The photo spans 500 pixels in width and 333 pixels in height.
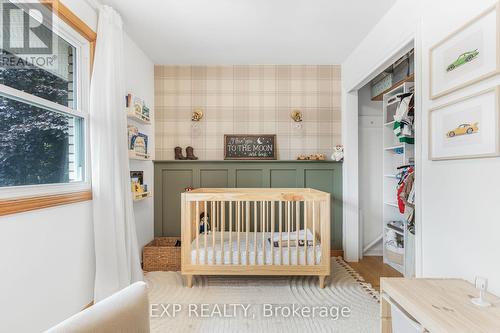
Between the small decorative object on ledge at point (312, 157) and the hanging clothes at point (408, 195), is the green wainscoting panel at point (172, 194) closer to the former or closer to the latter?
the small decorative object on ledge at point (312, 157)

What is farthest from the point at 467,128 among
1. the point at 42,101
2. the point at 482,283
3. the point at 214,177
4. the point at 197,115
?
the point at 197,115

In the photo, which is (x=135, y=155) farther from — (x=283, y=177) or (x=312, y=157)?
(x=312, y=157)

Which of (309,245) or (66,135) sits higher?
(66,135)

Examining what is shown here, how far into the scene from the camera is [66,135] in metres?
1.89

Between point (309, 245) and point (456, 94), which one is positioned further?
point (309, 245)

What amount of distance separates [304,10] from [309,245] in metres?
1.99

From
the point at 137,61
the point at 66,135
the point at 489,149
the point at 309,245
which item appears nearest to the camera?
the point at 489,149

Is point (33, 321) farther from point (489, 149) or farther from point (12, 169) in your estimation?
point (489, 149)

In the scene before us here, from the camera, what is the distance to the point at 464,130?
1.37 metres

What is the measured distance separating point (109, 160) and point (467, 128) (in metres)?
2.24

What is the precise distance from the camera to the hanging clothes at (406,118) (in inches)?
94.2

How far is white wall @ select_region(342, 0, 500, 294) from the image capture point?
1.25m

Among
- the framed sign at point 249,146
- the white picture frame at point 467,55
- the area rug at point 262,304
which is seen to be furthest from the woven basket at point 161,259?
the white picture frame at point 467,55

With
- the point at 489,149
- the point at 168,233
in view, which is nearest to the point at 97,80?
the point at 168,233
